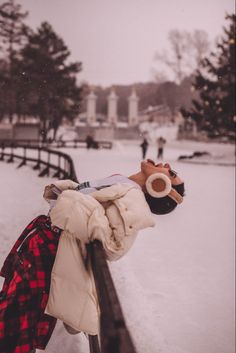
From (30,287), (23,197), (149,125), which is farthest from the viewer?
(149,125)

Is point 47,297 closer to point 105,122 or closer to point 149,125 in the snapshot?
point 105,122

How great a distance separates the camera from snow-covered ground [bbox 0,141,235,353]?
2.89m

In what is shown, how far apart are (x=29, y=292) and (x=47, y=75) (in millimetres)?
1336

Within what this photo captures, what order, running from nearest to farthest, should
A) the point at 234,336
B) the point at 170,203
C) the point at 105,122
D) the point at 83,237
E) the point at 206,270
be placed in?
the point at 83,237 → the point at 170,203 → the point at 234,336 → the point at 206,270 → the point at 105,122

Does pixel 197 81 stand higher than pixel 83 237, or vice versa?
pixel 197 81

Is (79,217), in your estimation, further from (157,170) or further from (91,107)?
(91,107)

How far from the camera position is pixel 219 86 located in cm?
2259

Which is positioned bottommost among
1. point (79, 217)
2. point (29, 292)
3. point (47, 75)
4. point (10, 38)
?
point (29, 292)

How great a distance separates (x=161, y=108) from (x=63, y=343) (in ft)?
191

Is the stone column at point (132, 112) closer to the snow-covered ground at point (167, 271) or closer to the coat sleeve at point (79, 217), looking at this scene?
the snow-covered ground at point (167, 271)

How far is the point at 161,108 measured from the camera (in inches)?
2350

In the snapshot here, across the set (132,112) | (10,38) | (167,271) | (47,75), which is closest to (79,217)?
(47,75)

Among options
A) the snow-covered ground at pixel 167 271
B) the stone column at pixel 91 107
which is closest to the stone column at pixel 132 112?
the stone column at pixel 91 107

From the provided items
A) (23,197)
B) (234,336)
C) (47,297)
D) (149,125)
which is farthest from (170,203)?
(149,125)
